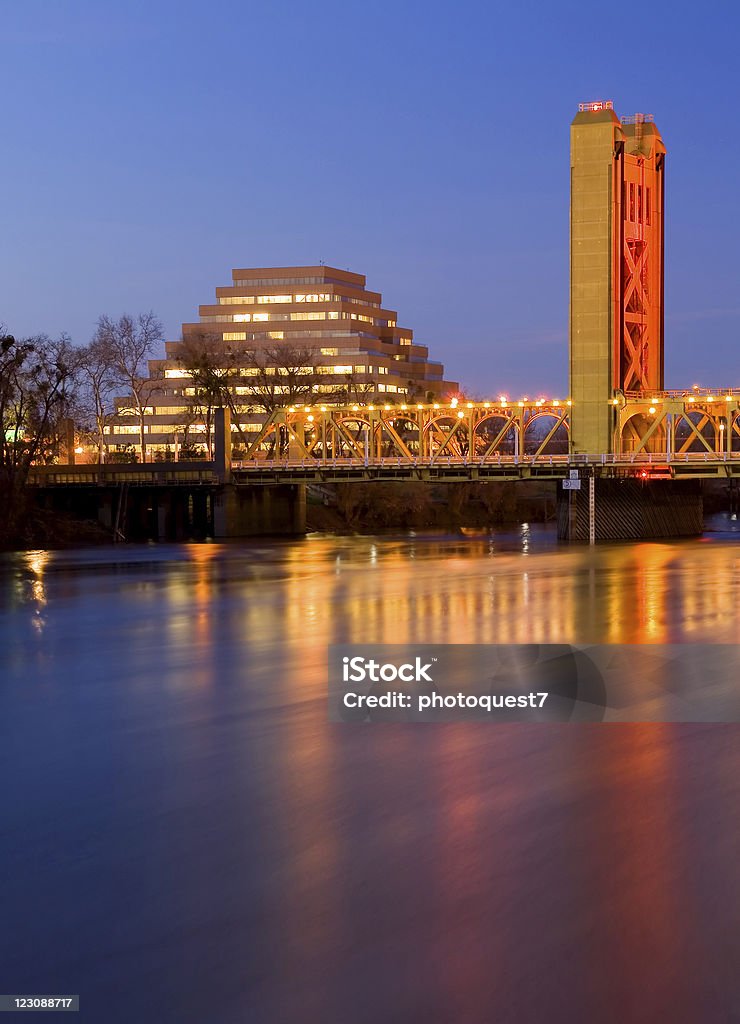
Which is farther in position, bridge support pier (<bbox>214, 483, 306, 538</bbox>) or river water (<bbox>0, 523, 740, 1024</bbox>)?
bridge support pier (<bbox>214, 483, 306, 538</bbox>)

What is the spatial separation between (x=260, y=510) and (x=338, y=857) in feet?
306

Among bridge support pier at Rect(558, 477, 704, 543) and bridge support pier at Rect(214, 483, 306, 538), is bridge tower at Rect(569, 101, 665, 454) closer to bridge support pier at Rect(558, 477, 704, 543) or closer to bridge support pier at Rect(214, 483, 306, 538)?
bridge support pier at Rect(558, 477, 704, 543)

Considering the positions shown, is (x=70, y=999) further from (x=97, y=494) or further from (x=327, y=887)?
(x=97, y=494)

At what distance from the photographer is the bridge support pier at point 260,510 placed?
339 feet

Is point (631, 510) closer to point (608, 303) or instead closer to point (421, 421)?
point (608, 303)

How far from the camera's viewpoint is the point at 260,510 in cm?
10688

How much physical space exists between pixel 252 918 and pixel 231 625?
83.4 feet

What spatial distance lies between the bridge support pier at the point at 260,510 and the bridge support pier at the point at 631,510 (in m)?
24.5

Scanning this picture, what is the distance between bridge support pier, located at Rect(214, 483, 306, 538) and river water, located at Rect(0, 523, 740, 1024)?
242ft

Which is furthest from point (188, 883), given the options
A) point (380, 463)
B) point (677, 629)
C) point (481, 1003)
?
point (380, 463)
